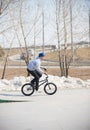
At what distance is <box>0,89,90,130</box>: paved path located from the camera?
126 centimetres

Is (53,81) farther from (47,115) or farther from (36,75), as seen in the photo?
(47,115)

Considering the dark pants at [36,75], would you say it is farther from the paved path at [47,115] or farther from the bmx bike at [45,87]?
the paved path at [47,115]

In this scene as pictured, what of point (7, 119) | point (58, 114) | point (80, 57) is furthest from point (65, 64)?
point (7, 119)

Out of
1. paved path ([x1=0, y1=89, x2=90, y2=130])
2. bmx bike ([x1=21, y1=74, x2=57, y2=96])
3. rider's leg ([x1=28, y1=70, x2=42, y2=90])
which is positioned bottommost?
paved path ([x1=0, y1=89, x2=90, y2=130])

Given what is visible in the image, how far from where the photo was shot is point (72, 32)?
A: 138 centimetres

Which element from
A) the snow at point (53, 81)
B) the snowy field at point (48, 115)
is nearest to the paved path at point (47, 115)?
the snowy field at point (48, 115)

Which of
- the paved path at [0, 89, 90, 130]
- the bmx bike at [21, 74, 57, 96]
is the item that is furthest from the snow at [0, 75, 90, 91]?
the paved path at [0, 89, 90, 130]

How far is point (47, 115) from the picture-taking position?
131 centimetres

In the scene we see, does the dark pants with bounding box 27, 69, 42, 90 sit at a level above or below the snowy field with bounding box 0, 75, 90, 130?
above

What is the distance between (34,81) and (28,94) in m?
0.07

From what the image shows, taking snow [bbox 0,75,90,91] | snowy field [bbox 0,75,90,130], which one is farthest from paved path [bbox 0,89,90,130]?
snow [bbox 0,75,90,91]

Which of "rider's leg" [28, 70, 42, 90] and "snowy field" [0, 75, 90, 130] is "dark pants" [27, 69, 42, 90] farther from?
"snowy field" [0, 75, 90, 130]

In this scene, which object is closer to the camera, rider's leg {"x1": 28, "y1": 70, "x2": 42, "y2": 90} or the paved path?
the paved path

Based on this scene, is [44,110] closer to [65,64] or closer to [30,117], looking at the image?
[30,117]
